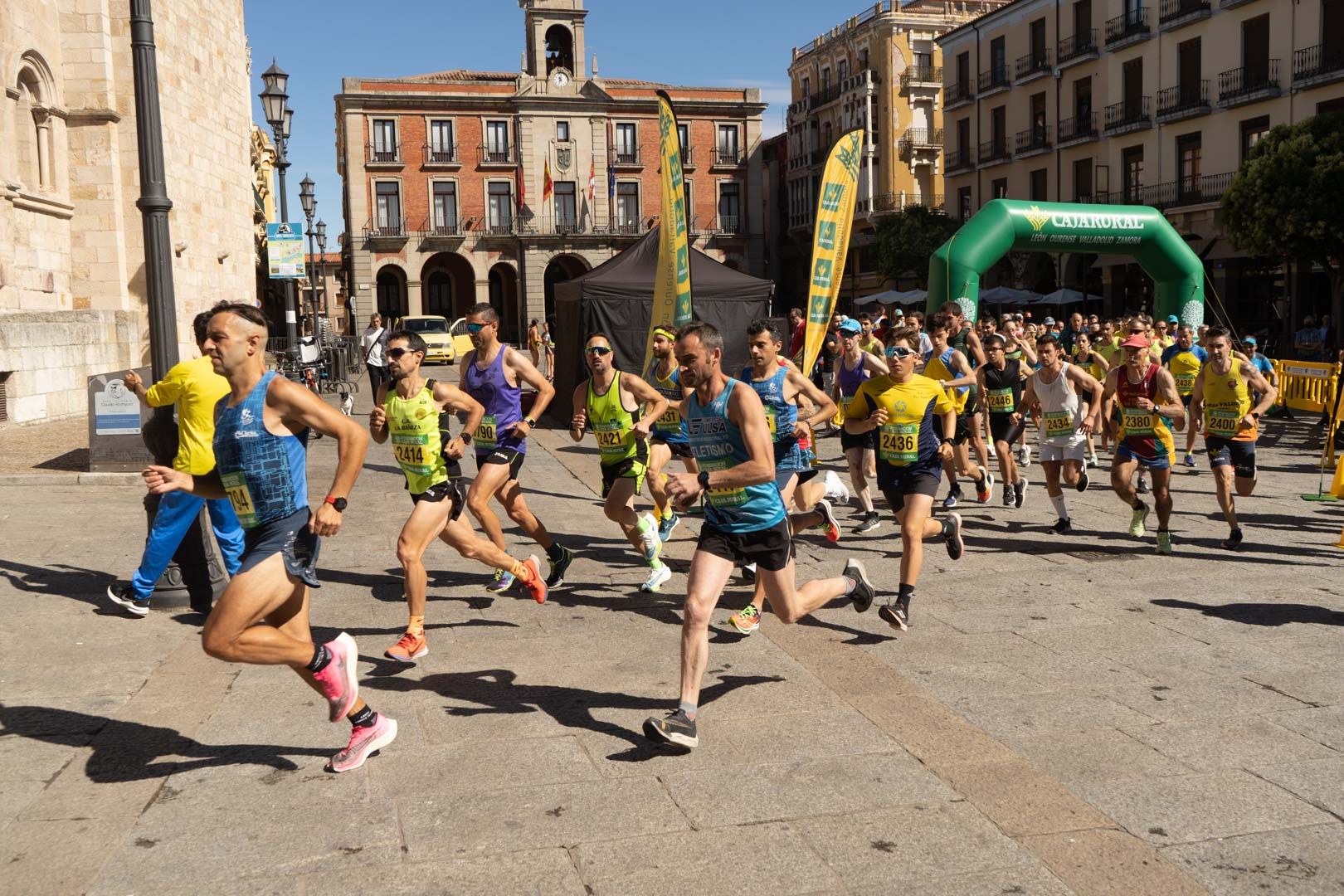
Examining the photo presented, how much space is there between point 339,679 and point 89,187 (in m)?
19.4

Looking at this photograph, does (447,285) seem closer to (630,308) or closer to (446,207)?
(446,207)

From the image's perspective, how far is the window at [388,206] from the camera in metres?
58.4

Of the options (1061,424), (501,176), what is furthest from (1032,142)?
(1061,424)

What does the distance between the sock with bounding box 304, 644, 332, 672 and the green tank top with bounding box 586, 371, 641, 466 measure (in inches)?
142

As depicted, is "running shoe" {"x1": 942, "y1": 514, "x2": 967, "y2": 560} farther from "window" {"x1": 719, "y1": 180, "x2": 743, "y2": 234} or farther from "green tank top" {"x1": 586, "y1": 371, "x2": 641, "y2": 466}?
"window" {"x1": 719, "y1": 180, "x2": 743, "y2": 234}

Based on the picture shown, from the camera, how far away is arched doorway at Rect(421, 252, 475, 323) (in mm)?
60594

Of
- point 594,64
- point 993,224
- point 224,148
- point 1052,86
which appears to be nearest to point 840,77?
point 594,64

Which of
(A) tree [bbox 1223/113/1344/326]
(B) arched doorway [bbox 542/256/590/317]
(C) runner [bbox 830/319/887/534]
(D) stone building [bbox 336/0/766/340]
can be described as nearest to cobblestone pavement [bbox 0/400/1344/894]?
(C) runner [bbox 830/319/887/534]

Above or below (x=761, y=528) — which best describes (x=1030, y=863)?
below

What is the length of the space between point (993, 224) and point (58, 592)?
49.0 feet

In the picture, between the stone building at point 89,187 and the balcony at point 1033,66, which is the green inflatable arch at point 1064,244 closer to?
the stone building at point 89,187

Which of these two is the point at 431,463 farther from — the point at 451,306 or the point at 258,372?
the point at 451,306

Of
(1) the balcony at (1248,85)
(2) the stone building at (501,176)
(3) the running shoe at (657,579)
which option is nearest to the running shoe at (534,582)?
(3) the running shoe at (657,579)

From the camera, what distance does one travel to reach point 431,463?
6.50m
